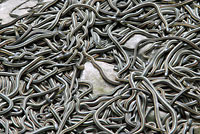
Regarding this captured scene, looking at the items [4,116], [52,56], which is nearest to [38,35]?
[52,56]

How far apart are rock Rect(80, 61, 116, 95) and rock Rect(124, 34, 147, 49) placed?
793 mm

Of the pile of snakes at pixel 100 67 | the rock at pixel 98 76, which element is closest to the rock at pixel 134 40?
the pile of snakes at pixel 100 67

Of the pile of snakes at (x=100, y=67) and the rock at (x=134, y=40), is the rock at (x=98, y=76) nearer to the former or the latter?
the pile of snakes at (x=100, y=67)

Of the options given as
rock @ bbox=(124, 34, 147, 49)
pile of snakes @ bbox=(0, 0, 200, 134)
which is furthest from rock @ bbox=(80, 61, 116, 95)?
rock @ bbox=(124, 34, 147, 49)

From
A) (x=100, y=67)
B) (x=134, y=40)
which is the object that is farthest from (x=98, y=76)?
(x=134, y=40)

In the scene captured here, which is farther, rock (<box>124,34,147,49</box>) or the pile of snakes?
rock (<box>124,34,147,49</box>)

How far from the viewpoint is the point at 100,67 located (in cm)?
816

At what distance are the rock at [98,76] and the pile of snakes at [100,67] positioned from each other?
108 mm

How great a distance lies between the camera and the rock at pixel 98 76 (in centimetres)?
780

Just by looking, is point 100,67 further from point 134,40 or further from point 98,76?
point 134,40

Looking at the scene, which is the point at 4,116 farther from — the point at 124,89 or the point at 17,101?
the point at 124,89

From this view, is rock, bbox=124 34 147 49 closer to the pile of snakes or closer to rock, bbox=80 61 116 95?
the pile of snakes

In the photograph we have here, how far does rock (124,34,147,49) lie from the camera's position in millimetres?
8741

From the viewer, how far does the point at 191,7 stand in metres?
9.55
